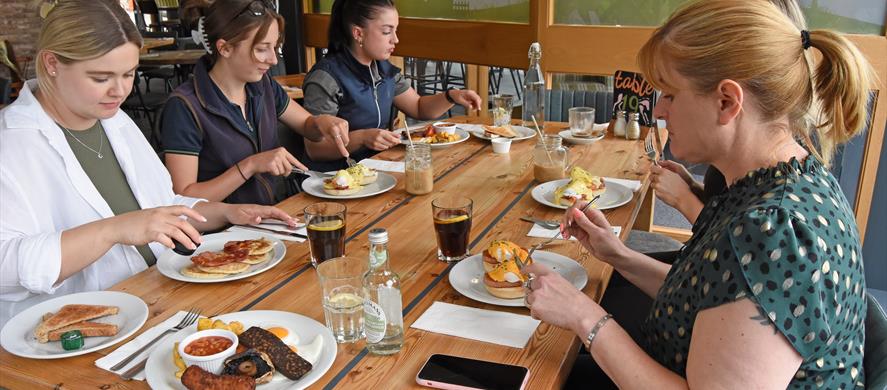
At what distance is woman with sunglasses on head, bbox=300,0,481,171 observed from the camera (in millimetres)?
2967

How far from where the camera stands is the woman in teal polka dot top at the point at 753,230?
3.17 feet

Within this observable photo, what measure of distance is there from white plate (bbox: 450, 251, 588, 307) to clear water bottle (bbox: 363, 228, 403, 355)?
227 millimetres

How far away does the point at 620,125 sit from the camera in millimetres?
2811

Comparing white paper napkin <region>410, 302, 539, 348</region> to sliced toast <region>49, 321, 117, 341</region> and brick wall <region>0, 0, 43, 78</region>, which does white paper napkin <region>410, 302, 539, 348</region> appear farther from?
brick wall <region>0, 0, 43, 78</region>

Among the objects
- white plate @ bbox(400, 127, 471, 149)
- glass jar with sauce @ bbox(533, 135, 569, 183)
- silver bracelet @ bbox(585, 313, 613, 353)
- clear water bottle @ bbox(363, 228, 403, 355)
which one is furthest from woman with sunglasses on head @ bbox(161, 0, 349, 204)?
silver bracelet @ bbox(585, 313, 613, 353)

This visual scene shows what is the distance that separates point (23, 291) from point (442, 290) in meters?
0.94

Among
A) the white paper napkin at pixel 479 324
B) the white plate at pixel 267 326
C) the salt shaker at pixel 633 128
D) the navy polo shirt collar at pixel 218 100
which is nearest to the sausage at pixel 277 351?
the white plate at pixel 267 326

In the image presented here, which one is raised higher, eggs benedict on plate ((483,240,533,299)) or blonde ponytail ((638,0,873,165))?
blonde ponytail ((638,0,873,165))

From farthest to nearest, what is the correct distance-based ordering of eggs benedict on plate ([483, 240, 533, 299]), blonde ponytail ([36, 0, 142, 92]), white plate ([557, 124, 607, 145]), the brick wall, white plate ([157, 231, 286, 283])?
the brick wall < white plate ([557, 124, 607, 145]) < blonde ponytail ([36, 0, 142, 92]) < white plate ([157, 231, 286, 283]) < eggs benedict on plate ([483, 240, 533, 299])

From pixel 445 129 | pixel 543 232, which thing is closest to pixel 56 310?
pixel 543 232

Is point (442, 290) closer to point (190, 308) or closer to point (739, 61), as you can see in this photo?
point (190, 308)

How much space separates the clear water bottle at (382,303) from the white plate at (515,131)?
5.42 ft

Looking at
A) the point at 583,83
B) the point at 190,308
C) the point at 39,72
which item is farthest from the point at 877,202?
the point at 39,72

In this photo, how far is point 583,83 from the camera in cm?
398
